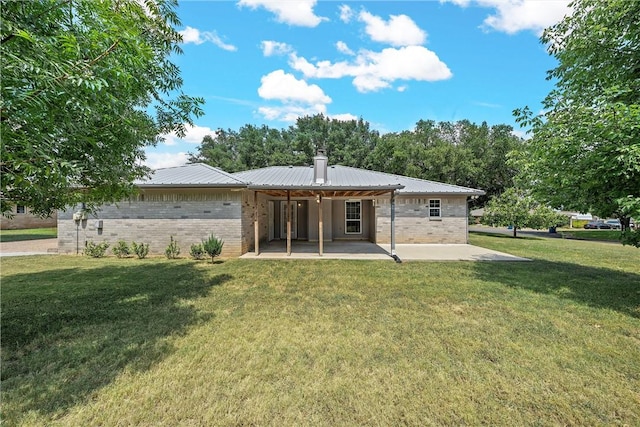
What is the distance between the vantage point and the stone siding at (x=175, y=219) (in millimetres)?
10609

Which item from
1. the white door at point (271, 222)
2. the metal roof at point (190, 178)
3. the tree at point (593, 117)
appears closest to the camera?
the tree at point (593, 117)

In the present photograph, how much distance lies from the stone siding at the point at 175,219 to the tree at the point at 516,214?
1836 cm

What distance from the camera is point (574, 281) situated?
7035mm

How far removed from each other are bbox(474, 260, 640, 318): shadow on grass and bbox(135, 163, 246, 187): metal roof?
8436 millimetres

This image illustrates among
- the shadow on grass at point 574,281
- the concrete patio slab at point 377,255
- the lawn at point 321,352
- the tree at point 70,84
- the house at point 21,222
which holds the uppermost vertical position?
the tree at point 70,84

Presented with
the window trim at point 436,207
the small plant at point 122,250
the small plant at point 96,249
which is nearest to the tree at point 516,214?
the window trim at point 436,207

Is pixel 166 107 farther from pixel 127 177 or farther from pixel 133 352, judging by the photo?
pixel 133 352

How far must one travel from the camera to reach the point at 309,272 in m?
8.00

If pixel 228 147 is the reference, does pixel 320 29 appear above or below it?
below

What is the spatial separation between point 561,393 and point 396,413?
1.69 meters

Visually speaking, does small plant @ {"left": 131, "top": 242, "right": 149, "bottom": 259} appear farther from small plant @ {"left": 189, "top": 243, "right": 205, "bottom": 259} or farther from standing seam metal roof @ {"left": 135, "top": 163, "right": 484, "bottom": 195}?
standing seam metal roof @ {"left": 135, "top": 163, "right": 484, "bottom": 195}

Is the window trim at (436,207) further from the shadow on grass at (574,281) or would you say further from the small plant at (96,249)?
the small plant at (96,249)

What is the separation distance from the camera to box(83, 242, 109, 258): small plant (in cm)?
1057

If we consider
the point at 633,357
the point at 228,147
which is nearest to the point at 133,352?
the point at 633,357
